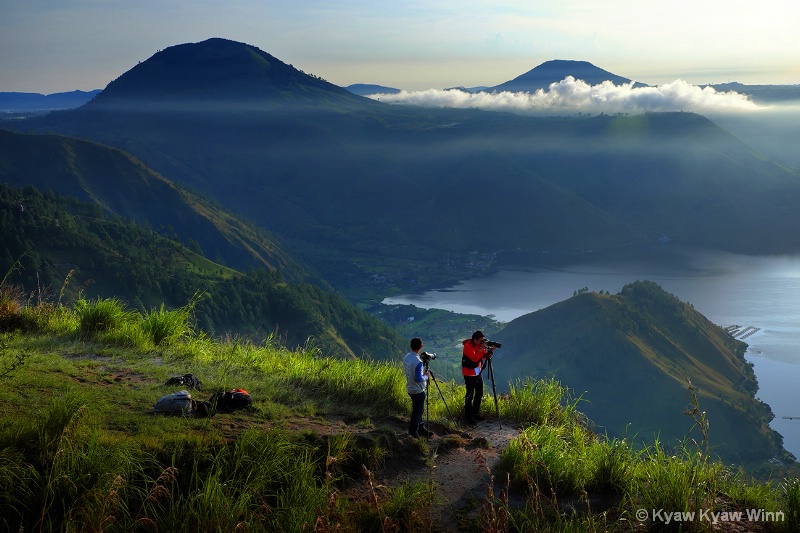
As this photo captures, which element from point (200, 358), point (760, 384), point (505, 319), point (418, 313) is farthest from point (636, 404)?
point (200, 358)

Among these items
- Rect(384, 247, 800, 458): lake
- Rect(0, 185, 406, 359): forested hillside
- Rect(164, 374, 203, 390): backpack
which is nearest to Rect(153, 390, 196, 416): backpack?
Rect(164, 374, 203, 390): backpack

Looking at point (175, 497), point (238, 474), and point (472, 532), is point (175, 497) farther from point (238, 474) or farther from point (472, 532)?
point (472, 532)

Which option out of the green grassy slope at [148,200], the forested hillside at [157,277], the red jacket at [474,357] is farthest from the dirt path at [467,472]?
the green grassy slope at [148,200]

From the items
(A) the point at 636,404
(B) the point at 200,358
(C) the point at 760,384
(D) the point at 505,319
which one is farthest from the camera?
(D) the point at 505,319

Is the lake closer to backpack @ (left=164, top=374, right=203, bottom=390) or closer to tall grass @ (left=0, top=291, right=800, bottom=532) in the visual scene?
tall grass @ (left=0, top=291, right=800, bottom=532)

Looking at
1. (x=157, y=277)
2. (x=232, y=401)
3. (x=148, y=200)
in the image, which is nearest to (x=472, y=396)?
(x=232, y=401)

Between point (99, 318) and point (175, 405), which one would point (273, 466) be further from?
point (99, 318)

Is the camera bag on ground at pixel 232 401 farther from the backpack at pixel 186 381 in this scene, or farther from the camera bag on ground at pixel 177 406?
the backpack at pixel 186 381
